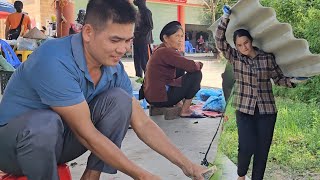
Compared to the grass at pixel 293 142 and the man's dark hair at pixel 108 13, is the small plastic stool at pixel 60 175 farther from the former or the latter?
the grass at pixel 293 142

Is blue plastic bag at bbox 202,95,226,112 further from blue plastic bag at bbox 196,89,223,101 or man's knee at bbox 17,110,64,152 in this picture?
man's knee at bbox 17,110,64,152

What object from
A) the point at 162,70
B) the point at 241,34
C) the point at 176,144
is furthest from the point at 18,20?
the point at 241,34

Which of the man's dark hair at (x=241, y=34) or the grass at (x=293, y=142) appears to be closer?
the man's dark hair at (x=241, y=34)

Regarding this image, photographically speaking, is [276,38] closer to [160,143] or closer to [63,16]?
[160,143]

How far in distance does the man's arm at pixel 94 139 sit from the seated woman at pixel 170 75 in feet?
9.14

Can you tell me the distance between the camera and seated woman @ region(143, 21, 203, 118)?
4578mm

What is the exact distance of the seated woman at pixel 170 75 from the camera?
15.0 feet

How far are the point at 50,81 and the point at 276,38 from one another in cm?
146

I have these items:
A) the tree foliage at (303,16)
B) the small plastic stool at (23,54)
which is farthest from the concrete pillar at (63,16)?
the tree foliage at (303,16)

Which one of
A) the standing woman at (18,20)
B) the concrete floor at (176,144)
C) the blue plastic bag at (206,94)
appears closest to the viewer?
the concrete floor at (176,144)

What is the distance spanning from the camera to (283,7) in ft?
20.1

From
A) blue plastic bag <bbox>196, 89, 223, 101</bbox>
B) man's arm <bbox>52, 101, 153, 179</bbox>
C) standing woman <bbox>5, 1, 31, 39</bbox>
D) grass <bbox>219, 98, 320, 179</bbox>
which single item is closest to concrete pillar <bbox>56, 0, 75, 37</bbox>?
standing woman <bbox>5, 1, 31, 39</bbox>

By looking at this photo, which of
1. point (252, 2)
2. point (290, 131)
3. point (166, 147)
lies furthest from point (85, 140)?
point (290, 131)

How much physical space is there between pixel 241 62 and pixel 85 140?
1.36 m
